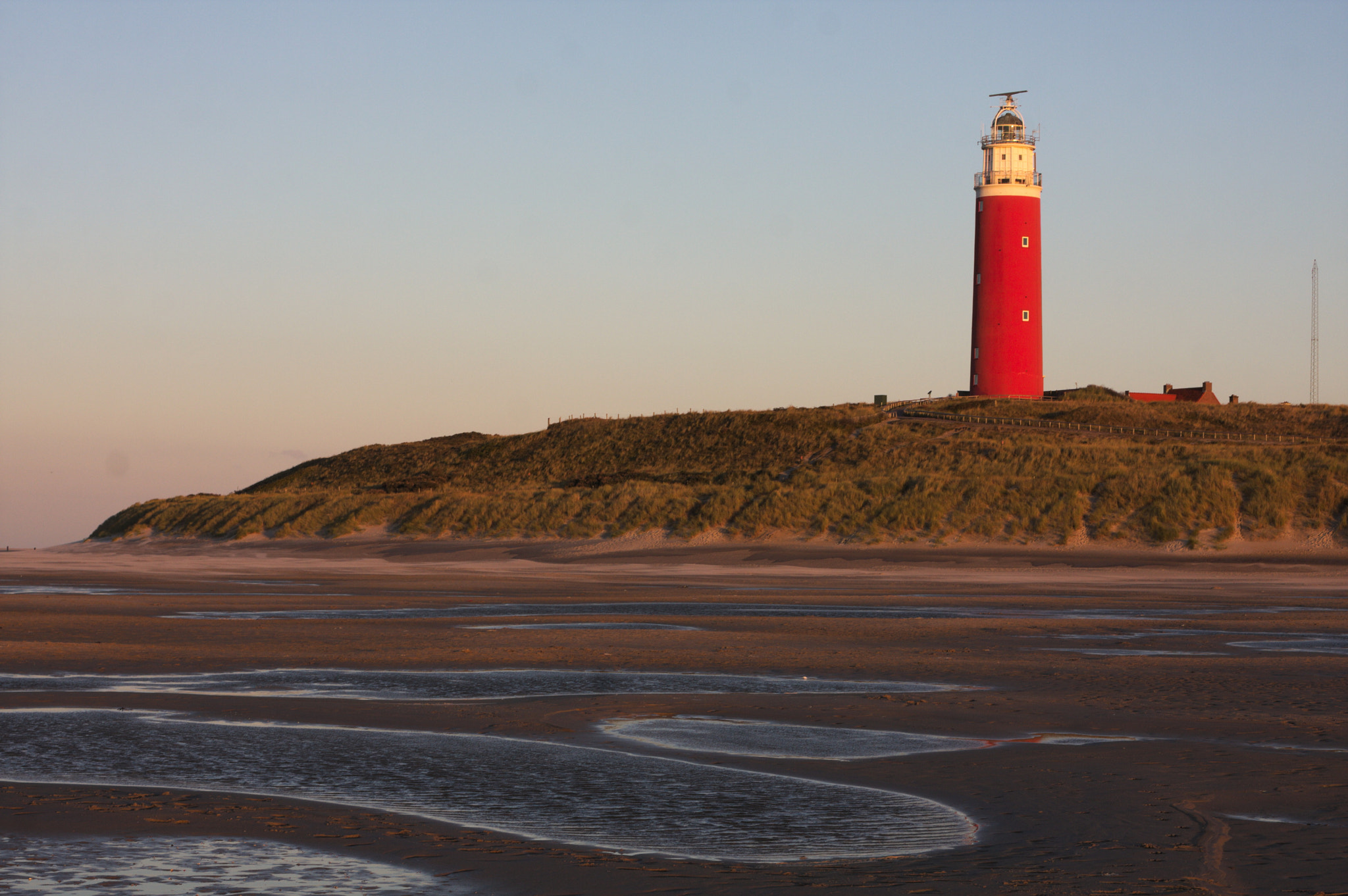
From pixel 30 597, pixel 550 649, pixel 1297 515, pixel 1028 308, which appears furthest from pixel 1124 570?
pixel 1028 308

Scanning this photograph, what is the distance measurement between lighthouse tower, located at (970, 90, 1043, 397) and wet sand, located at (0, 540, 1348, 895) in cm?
3691

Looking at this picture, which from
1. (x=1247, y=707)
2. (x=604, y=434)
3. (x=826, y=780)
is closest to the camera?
(x=826, y=780)

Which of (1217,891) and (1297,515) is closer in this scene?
(1217,891)

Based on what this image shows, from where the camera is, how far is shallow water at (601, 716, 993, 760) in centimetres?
908

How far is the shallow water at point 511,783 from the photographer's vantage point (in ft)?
21.8

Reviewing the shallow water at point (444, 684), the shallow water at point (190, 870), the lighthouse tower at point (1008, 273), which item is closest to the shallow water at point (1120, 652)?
the shallow water at point (444, 684)

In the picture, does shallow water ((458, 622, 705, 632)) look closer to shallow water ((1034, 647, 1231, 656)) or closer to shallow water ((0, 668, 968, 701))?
shallow water ((0, 668, 968, 701))

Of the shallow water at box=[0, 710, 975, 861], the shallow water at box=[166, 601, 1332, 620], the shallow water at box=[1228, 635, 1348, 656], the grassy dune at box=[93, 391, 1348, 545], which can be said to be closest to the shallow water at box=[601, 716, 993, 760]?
the shallow water at box=[0, 710, 975, 861]

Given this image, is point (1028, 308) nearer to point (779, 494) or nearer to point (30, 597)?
point (779, 494)

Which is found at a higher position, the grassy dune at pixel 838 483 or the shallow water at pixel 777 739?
the grassy dune at pixel 838 483

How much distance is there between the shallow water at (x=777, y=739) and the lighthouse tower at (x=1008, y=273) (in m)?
58.5

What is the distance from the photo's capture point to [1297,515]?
37344mm

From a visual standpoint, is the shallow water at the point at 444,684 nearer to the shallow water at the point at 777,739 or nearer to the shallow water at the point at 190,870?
the shallow water at the point at 777,739

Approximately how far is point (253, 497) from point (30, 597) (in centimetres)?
4066
